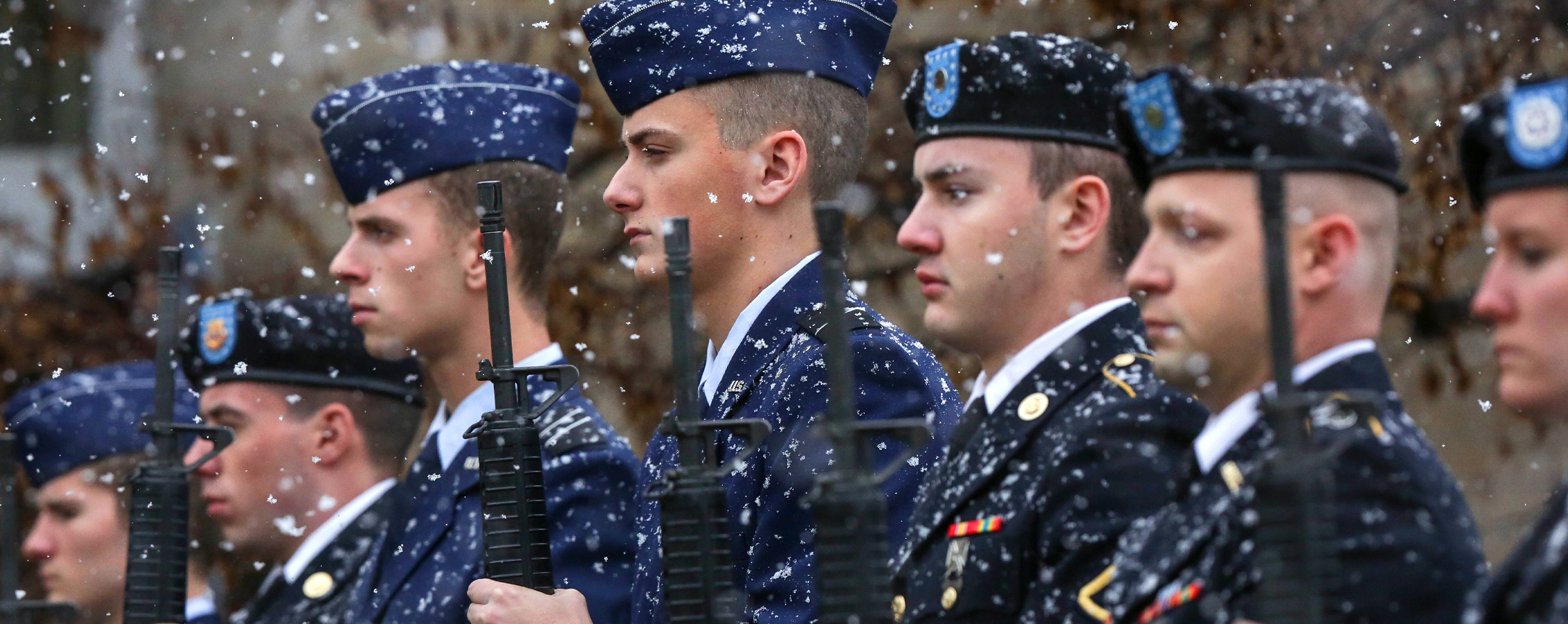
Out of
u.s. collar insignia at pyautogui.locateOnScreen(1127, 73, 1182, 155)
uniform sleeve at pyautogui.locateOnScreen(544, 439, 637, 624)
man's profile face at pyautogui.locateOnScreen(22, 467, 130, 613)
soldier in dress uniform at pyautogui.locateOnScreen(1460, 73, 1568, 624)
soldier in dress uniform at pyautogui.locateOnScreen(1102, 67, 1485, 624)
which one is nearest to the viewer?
soldier in dress uniform at pyautogui.locateOnScreen(1460, 73, 1568, 624)

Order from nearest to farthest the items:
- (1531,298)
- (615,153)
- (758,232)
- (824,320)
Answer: (1531,298) < (824,320) < (758,232) < (615,153)

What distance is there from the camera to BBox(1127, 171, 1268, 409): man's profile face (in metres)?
3.00

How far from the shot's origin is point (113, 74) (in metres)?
11.4

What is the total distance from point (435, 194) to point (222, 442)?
1044 mm

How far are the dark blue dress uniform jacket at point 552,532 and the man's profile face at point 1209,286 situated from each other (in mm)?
1954

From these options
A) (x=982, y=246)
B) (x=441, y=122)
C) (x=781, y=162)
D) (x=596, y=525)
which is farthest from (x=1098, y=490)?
(x=441, y=122)

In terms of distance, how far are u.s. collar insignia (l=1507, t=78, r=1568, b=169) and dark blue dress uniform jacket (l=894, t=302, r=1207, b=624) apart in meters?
0.71

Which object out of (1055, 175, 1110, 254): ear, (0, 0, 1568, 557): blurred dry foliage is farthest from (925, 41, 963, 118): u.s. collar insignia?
(0, 0, 1568, 557): blurred dry foliage

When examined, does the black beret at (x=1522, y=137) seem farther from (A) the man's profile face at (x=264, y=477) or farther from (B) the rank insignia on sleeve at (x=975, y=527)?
(A) the man's profile face at (x=264, y=477)

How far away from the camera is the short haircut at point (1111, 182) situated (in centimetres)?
371

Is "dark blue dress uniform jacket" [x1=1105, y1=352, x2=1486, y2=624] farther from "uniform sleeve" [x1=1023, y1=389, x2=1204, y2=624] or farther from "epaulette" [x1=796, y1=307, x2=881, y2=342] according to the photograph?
"epaulette" [x1=796, y1=307, x2=881, y2=342]

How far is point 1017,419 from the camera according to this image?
3.57 m

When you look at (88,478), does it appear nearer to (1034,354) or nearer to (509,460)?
(509,460)

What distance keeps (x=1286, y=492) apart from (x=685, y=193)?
216 centimetres
